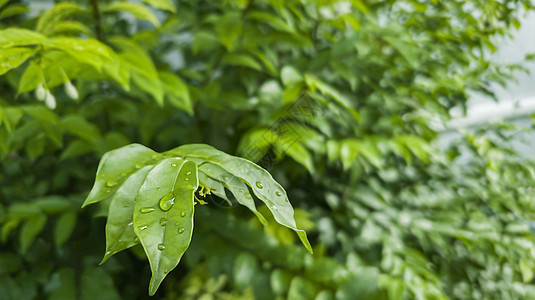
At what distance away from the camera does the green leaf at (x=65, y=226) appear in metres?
0.54

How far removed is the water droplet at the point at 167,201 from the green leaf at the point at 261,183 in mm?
38

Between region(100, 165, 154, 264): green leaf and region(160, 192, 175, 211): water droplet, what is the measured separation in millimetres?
24

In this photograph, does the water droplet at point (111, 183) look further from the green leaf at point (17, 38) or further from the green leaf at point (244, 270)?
the green leaf at point (244, 270)

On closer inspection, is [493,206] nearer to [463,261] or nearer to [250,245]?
[463,261]

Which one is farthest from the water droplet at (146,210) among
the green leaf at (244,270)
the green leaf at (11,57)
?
the green leaf at (244,270)

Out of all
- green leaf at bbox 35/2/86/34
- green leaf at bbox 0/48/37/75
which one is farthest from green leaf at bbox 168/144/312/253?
green leaf at bbox 35/2/86/34

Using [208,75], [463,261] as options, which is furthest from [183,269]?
[463,261]

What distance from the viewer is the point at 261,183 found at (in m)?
0.22

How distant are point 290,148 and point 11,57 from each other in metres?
0.34

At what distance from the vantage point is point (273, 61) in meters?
0.77

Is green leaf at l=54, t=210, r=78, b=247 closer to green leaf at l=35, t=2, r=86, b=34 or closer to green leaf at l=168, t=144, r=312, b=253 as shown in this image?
green leaf at l=35, t=2, r=86, b=34

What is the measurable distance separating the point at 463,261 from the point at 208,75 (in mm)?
748

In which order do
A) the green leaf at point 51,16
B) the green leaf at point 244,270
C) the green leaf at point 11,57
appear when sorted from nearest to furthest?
the green leaf at point 11,57 → the green leaf at point 51,16 → the green leaf at point 244,270

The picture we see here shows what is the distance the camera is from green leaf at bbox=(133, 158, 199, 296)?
→ 18cm
